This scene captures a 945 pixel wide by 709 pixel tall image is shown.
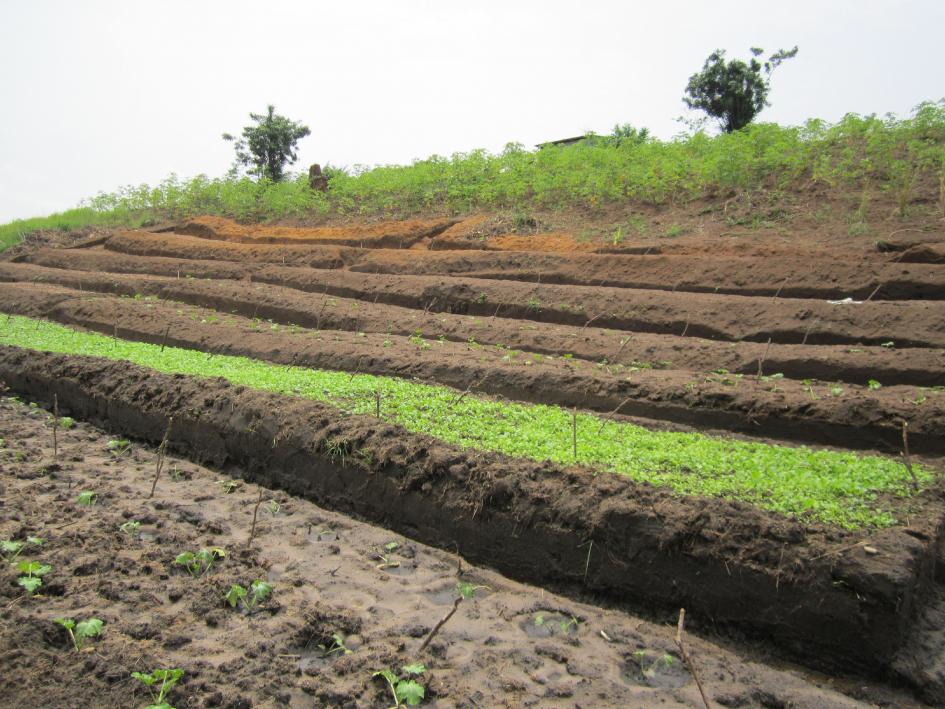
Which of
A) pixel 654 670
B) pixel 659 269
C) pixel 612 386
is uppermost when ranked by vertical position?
pixel 659 269

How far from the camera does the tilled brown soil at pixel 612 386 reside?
6477 millimetres

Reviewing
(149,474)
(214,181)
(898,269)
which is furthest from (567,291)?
(214,181)

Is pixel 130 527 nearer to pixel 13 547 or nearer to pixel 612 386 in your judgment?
pixel 13 547

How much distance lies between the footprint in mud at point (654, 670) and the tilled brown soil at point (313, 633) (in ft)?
0.03

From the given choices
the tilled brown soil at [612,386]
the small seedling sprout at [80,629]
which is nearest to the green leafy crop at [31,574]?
the small seedling sprout at [80,629]

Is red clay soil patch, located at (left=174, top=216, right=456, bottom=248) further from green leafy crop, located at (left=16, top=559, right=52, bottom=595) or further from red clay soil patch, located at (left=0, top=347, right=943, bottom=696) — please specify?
green leafy crop, located at (left=16, top=559, right=52, bottom=595)

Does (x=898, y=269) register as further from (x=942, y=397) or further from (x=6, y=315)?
→ (x=6, y=315)

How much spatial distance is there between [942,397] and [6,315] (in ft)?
50.4

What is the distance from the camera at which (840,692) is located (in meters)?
3.71

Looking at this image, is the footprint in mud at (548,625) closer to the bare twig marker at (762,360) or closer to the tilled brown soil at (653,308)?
the bare twig marker at (762,360)

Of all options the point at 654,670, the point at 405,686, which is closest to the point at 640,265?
the point at 654,670

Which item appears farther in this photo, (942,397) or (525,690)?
(942,397)

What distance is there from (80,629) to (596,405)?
5259mm

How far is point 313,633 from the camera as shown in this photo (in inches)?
151
